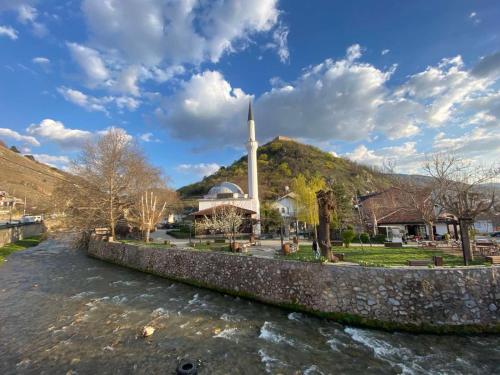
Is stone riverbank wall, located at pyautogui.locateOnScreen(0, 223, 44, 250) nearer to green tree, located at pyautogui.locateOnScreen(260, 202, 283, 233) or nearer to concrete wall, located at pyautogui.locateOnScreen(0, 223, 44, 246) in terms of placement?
concrete wall, located at pyautogui.locateOnScreen(0, 223, 44, 246)

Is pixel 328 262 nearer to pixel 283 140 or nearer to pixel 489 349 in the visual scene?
pixel 489 349

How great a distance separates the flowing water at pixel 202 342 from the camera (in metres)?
7.81

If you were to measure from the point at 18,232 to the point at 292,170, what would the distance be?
71.2 metres

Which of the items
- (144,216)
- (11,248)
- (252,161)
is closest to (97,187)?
(144,216)

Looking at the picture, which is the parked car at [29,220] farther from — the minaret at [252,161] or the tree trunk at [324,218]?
the tree trunk at [324,218]

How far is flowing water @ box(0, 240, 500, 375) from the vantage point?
7.81m

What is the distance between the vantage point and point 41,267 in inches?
876

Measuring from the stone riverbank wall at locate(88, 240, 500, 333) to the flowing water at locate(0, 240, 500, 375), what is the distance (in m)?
0.55

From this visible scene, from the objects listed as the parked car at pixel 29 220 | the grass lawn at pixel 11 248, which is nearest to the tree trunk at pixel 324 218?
the grass lawn at pixel 11 248

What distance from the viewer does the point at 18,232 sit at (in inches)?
1538

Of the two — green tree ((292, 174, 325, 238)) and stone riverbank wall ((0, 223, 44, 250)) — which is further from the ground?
green tree ((292, 174, 325, 238))

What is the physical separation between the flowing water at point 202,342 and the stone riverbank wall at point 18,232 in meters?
Answer: 24.8

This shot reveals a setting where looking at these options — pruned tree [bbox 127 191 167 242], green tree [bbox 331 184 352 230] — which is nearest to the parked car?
pruned tree [bbox 127 191 167 242]

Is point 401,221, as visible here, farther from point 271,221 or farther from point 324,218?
point 324,218
